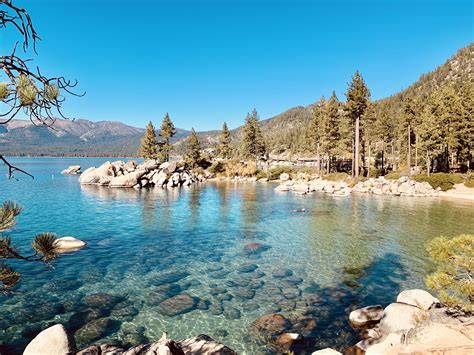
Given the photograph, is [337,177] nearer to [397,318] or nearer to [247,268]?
[247,268]

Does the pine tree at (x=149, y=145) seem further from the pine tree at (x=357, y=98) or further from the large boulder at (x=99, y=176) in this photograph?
the pine tree at (x=357, y=98)

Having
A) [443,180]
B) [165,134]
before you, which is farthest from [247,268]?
[165,134]

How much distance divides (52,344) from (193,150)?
7155cm

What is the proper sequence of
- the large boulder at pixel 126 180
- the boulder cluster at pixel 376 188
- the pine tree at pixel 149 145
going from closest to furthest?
the boulder cluster at pixel 376 188 < the large boulder at pixel 126 180 < the pine tree at pixel 149 145

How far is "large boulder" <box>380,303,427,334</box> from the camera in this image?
333 inches

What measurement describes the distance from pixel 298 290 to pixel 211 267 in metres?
4.85

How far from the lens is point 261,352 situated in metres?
8.36

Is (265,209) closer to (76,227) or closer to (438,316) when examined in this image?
(76,227)

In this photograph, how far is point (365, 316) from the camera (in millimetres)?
9703

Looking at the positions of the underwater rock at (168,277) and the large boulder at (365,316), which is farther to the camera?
the underwater rock at (168,277)

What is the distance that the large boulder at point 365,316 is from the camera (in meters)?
9.55

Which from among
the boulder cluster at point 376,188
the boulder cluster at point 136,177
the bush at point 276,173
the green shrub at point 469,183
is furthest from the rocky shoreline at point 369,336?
the bush at point 276,173

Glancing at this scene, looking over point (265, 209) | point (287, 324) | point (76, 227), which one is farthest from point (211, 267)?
point (265, 209)

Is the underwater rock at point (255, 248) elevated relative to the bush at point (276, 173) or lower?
lower
